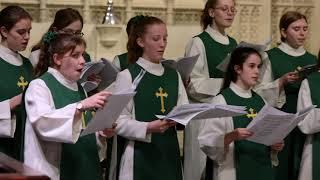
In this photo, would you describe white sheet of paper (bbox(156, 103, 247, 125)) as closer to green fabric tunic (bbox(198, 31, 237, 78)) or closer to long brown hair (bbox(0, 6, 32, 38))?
long brown hair (bbox(0, 6, 32, 38))

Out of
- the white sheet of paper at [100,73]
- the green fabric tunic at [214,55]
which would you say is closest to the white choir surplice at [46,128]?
the white sheet of paper at [100,73]

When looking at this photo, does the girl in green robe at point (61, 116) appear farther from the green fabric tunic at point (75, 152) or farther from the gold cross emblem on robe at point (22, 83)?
the gold cross emblem on robe at point (22, 83)

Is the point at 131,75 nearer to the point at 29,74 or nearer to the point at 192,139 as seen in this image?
the point at 29,74

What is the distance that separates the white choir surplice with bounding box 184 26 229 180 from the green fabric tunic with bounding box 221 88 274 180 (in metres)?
0.58

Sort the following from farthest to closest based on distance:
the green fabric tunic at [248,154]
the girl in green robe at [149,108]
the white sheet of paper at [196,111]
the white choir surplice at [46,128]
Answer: the green fabric tunic at [248,154]
the girl in green robe at [149,108]
the white sheet of paper at [196,111]
the white choir surplice at [46,128]

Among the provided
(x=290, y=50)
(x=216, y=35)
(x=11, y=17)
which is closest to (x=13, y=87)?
(x=11, y=17)

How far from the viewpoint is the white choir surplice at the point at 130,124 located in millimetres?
4141

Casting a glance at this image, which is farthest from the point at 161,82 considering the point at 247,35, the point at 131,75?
the point at 247,35

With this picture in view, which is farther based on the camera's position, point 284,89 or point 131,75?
point 284,89

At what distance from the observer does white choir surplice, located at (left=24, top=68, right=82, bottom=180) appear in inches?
136

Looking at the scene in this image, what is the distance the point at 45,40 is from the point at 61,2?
9.24 feet

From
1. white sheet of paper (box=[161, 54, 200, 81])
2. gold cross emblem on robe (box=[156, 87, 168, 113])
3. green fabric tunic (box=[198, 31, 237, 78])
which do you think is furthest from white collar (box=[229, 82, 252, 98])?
green fabric tunic (box=[198, 31, 237, 78])

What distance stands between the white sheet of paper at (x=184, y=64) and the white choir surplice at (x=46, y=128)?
110 cm

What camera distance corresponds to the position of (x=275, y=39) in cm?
724
